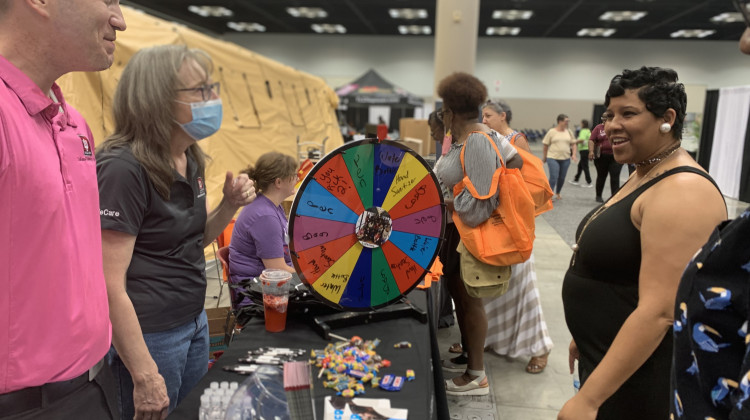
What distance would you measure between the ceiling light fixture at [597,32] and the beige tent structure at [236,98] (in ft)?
35.5

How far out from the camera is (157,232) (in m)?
1.42

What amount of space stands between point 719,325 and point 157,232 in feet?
4.42

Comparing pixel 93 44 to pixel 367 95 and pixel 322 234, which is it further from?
pixel 367 95

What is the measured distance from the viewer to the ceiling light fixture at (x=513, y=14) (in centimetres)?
1483

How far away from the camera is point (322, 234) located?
158cm

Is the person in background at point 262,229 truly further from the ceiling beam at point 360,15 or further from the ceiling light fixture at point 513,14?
the ceiling light fixture at point 513,14

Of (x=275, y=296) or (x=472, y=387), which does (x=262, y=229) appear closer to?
(x=275, y=296)

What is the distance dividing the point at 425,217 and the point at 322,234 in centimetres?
42

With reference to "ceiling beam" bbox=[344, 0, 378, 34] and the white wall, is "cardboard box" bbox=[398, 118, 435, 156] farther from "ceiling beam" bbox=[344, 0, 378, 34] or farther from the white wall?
the white wall

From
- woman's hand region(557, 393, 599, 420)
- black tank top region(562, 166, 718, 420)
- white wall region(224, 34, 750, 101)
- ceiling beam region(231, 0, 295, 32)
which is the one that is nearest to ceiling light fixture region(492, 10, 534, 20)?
white wall region(224, 34, 750, 101)

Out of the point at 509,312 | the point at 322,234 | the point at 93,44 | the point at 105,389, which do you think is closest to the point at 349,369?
the point at 322,234

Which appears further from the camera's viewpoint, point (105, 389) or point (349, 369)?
point (349, 369)

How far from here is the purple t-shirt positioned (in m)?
2.37

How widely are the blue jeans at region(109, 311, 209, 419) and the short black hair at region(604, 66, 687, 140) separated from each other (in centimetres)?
152
